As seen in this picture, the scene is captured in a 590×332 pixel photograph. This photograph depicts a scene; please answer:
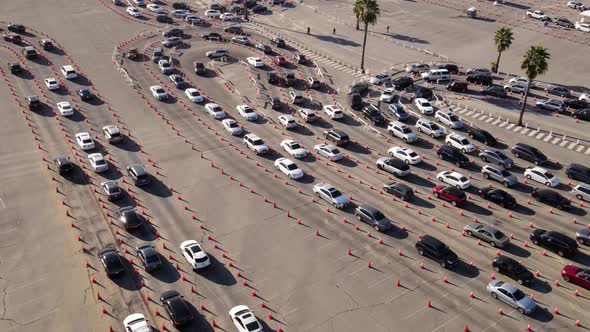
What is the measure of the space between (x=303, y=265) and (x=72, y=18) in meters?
99.6

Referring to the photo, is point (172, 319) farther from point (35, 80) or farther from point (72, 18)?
point (72, 18)

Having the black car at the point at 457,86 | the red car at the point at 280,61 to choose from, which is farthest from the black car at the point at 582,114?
the red car at the point at 280,61

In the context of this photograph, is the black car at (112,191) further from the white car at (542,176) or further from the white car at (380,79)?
the white car at (380,79)

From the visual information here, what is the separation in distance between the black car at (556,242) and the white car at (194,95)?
52.3 metres

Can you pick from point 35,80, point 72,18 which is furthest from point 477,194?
point 72,18

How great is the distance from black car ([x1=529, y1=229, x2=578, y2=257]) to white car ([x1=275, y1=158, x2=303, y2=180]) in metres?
26.1

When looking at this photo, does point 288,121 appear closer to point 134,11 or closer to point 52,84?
point 52,84

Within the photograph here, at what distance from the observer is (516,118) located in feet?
260

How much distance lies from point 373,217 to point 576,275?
18654 millimetres

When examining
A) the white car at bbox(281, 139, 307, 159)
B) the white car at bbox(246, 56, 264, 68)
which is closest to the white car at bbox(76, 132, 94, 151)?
the white car at bbox(281, 139, 307, 159)

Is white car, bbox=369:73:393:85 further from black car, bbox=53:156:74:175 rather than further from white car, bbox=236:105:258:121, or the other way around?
black car, bbox=53:156:74:175

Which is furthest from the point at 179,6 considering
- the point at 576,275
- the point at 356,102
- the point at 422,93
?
the point at 576,275

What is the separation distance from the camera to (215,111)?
257 ft

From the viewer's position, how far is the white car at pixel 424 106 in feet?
263
